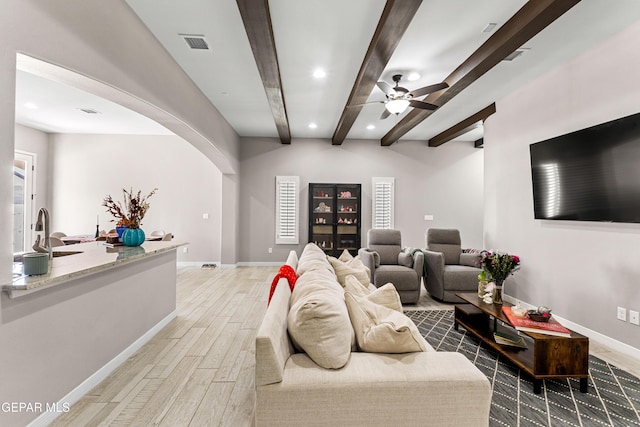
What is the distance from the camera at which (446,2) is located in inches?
105

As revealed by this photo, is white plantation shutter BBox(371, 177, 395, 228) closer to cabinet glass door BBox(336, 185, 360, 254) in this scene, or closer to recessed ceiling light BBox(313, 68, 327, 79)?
cabinet glass door BBox(336, 185, 360, 254)

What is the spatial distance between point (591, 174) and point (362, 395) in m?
3.47

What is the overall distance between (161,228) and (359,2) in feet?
21.7

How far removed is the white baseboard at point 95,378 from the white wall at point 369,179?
4.26m

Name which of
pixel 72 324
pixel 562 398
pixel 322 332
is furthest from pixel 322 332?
pixel 562 398

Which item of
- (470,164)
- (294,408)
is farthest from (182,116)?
(470,164)

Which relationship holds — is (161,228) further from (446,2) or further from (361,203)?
(446,2)

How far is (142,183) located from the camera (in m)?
7.27

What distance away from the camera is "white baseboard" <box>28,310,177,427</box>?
1905 mm

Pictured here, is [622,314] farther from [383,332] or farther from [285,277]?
[285,277]

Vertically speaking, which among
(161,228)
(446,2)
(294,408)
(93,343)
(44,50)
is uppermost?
(446,2)

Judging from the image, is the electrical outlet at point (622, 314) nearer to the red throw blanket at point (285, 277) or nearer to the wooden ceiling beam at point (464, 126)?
the red throw blanket at point (285, 277)

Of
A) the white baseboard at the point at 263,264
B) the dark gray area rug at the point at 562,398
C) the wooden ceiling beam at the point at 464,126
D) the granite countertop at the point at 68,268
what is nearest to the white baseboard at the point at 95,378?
the granite countertop at the point at 68,268

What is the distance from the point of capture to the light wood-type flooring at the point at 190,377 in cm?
199
